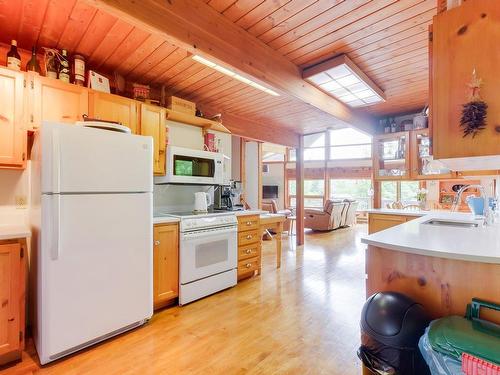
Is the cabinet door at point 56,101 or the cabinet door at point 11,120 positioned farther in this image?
the cabinet door at point 56,101

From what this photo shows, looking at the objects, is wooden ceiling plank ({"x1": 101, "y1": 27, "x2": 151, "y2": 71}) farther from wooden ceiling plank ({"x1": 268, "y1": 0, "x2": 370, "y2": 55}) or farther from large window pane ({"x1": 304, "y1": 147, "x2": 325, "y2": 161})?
large window pane ({"x1": 304, "y1": 147, "x2": 325, "y2": 161})

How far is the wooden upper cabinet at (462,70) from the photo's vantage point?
47.8 inches

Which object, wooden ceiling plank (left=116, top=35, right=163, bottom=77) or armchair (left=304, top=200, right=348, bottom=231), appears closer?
wooden ceiling plank (left=116, top=35, right=163, bottom=77)

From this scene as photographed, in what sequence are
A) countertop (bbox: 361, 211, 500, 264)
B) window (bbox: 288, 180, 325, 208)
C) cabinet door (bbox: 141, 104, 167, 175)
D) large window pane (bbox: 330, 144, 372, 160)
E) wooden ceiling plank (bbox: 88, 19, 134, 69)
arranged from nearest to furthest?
countertop (bbox: 361, 211, 500, 264), wooden ceiling plank (bbox: 88, 19, 134, 69), cabinet door (bbox: 141, 104, 167, 175), large window pane (bbox: 330, 144, 372, 160), window (bbox: 288, 180, 325, 208)

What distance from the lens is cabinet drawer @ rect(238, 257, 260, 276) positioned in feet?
11.0

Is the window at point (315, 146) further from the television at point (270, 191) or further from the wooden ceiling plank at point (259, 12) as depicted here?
the wooden ceiling plank at point (259, 12)

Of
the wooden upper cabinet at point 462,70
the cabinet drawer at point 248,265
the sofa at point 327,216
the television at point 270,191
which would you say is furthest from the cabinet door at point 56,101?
the television at point 270,191

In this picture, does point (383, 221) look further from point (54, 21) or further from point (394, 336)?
point (54, 21)

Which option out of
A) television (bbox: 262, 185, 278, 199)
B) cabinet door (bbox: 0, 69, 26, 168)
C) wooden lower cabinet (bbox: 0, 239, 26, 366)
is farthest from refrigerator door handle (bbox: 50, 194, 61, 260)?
television (bbox: 262, 185, 278, 199)

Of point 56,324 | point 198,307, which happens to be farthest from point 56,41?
point 198,307

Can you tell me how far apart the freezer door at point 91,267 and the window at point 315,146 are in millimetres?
9500

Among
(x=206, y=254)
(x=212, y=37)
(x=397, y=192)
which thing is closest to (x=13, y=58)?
(x=212, y=37)

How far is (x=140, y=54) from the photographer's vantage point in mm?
2381

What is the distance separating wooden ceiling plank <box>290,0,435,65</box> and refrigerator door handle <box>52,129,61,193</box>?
199cm
